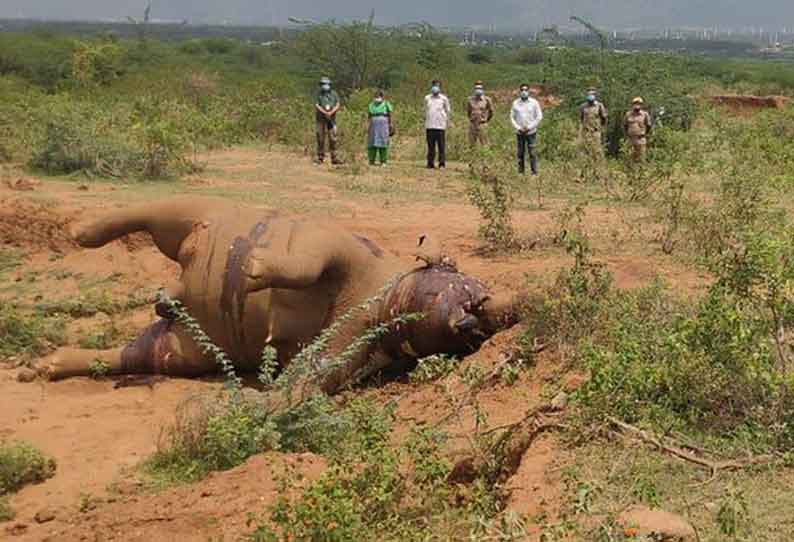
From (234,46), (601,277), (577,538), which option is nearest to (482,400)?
(601,277)

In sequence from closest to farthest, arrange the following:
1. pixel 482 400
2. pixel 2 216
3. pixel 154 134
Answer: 1. pixel 482 400
2. pixel 2 216
3. pixel 154 134

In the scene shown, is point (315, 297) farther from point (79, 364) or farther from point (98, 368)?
point (79, 364)

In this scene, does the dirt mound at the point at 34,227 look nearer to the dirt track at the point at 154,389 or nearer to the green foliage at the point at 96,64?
the dirt track at the point at 154,389

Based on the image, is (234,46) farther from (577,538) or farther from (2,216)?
(577,538)

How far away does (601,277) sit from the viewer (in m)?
6.25

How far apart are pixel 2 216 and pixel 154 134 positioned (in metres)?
2.75

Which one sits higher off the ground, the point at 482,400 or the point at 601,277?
the point at 601,277

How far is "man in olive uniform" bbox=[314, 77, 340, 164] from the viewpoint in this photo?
48.5ft

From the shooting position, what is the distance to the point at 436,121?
1460 cm

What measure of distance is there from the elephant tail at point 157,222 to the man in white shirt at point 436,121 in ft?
25.8

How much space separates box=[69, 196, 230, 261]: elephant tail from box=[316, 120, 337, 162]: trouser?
8.05 m

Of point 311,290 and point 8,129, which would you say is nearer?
point 311,290

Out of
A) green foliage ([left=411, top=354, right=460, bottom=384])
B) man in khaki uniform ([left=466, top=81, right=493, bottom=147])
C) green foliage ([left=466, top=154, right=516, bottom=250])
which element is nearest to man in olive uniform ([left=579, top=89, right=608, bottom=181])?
man in khaki uniform ([left=466, top=81, right=493, bottom=147])

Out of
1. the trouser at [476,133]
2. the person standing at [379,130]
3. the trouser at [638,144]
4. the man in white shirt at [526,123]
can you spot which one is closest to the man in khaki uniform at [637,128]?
the trouser at [638,144]
